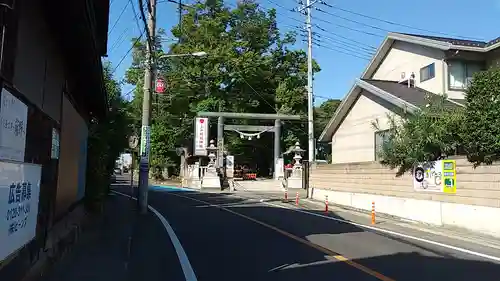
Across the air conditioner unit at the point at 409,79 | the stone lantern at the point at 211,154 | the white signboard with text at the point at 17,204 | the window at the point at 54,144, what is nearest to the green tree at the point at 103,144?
the window at the point at 54,144

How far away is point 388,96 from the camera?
80.1 feet

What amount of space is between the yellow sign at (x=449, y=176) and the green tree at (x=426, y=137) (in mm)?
693

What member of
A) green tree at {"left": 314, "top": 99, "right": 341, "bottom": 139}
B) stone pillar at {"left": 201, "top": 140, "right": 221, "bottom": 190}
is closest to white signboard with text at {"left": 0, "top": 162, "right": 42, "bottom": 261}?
stone pillar at {"left": 201, "top": 140, "right": 221, "bottom": 190}

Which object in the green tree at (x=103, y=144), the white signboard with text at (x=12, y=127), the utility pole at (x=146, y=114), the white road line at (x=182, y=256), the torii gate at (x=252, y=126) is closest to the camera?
the white signboard with text at (x=12, y=127)

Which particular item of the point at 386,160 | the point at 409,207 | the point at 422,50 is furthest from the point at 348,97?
the point at 409,207

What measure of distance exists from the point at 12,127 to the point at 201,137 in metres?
42.2

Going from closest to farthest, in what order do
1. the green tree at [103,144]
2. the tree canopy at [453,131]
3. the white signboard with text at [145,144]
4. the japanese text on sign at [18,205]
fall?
the japanese text on sign at [18,205] → the tree canopy at [453,131] → the green tree at [103,144] → the white signboard with text at [145,144]

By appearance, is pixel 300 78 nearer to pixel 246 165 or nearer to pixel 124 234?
pixel 246 165

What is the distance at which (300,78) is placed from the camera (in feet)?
199

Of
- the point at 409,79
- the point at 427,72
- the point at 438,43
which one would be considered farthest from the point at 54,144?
the point at 409,79

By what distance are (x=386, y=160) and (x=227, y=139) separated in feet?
120

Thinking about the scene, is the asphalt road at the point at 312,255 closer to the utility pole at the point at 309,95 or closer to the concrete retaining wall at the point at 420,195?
the concrete retaining wall at the point at 420,195

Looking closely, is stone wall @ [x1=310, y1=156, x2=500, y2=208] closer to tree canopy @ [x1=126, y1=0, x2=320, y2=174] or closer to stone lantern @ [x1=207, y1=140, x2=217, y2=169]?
stone lantern @ [x1=207, y1=140, x2=217, y2=169]

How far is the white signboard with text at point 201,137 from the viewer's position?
155 feet
